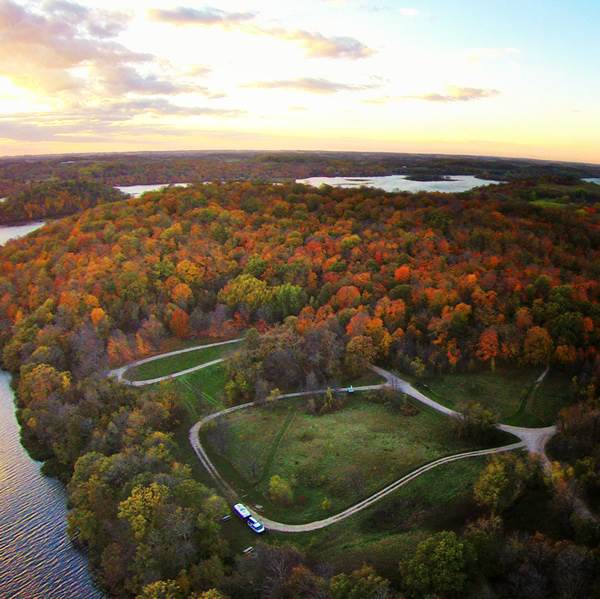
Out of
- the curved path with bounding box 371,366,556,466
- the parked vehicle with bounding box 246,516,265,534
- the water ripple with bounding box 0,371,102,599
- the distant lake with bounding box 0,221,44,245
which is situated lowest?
the water ripple with bounding box 0,371,102,599

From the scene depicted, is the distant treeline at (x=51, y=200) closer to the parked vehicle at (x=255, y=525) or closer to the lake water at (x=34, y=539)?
the lake water at (x=34, y=539)

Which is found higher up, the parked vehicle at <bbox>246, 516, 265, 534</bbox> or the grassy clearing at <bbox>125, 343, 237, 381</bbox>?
the grassy clearing at <bbox>125, 343, 237, 381</bbox>

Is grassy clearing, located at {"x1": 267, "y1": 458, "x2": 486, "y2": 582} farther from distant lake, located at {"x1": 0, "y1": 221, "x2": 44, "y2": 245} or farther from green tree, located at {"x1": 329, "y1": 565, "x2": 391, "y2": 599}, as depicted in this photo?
distant lake, located at {"x1": 0, "y1": 221, "x2": 44, "y2": 245}

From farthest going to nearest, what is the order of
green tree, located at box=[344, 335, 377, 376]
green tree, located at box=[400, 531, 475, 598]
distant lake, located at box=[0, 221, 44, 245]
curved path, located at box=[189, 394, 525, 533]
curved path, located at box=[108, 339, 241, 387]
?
distant lake, located at box=[0, 221, 44, 245], curved path, located at box=[108, 339, 241, 387], green tree, located at box=[344, 335, 377, 376], curved path, located at box=[189, 394, 525, 533], green tree, located at box=[400, 531, 475, 598]

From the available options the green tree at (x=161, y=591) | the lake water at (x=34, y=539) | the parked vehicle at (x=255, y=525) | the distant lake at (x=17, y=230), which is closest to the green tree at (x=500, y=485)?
the parked vehicle at (x=255, y=525)

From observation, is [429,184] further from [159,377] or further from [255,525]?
[255,525]

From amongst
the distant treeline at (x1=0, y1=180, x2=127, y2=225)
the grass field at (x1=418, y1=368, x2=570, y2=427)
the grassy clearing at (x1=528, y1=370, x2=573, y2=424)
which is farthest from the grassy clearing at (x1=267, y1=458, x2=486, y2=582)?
the distant treeline at (x1=0, y1=180, x2=127, y2=225)

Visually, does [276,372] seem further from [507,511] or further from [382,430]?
[507,511]
